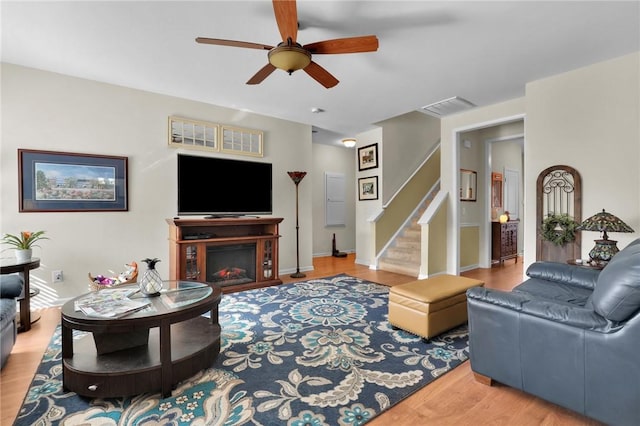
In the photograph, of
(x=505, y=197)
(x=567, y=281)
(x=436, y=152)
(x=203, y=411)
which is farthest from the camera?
(x=505, y=197)

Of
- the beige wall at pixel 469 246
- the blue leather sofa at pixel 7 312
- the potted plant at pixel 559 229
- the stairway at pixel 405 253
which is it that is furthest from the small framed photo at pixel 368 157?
the blue leather sofa at pixel 7 312

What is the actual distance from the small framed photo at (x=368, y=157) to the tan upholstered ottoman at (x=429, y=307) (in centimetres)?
329

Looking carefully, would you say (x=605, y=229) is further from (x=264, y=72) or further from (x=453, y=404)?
(x=264, y=72)

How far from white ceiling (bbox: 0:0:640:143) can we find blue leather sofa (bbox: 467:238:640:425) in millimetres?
1964

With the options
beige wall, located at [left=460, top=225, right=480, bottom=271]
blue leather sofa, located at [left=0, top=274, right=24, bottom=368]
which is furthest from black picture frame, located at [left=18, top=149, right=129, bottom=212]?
beige wall, located at [left=460, top=225, right=480, bottom=271]

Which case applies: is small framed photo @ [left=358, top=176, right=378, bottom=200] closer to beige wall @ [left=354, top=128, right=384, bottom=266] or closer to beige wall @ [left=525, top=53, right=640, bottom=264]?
beige wall @ [left=354, top=128, right=384, bottom=266]

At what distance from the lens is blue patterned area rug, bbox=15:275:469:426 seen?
5.35 feet

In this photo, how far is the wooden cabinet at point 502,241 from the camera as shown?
5723 mm

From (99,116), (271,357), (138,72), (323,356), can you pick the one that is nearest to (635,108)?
(323,356)

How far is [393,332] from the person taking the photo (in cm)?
269

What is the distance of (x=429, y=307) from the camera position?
242 cm

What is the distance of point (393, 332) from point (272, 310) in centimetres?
131

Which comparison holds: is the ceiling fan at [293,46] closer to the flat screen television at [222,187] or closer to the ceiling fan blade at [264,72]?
the ceiling fan blade at [264,72]

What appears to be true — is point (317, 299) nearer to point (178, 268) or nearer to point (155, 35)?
point (178, 268)
